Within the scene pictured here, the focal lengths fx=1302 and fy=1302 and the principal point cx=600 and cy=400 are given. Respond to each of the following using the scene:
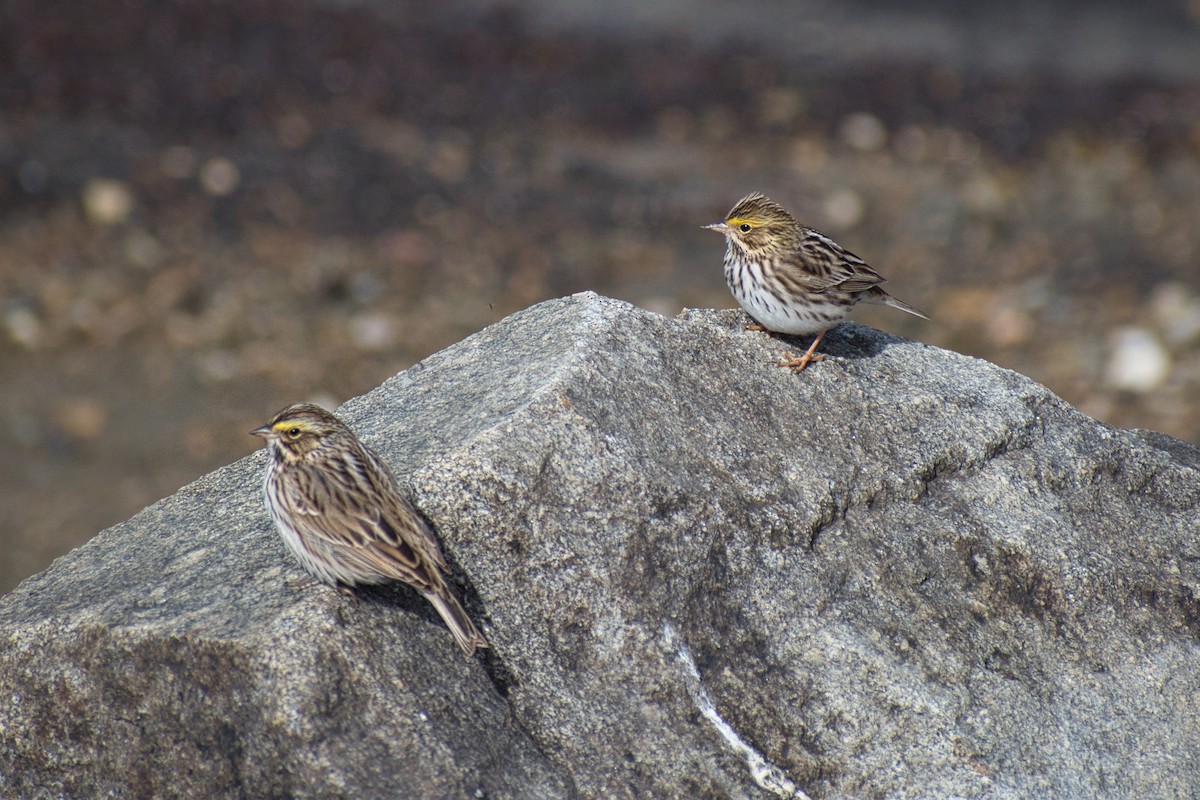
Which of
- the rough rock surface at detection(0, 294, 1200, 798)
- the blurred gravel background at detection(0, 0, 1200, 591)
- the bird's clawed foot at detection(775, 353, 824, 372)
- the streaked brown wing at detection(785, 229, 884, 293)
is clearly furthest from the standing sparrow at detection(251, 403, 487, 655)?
the blurred gravel background at detection(0, 0, 1200, 591)

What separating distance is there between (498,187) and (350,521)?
10356 millimetres

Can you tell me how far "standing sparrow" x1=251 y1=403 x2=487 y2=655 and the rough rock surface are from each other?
0.43ft

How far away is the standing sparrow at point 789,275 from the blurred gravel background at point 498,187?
19.5 ft

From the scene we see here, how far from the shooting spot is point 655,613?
458 cm

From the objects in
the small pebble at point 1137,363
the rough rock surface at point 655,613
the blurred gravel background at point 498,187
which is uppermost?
the blurred gravel background at point 498,187

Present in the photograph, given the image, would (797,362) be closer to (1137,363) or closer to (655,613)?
(655,613)

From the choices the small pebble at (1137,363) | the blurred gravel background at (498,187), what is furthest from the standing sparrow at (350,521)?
the small pebble at (1137,363)

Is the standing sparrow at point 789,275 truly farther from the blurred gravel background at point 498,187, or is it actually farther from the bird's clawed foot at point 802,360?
the blurred gravel background at point 498,187

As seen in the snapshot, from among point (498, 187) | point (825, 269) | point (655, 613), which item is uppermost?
point (498, 187)

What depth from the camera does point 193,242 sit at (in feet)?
43.4

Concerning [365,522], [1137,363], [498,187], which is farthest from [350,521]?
[498,187]

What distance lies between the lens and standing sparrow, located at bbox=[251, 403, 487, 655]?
13.9ft

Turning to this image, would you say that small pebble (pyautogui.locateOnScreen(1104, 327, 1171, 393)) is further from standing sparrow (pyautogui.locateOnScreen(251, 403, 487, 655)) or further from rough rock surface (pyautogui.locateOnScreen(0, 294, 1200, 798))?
standing sparrow (pyautogui.locateOnScreen(251, 403, 487, 655))

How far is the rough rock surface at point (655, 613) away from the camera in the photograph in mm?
4180
